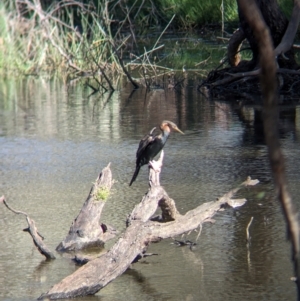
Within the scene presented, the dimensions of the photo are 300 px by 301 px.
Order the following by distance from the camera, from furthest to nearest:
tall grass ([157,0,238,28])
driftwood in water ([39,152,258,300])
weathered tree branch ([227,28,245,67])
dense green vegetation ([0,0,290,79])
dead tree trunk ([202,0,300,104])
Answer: tall grass ([157,0,238,28]) < dense green vegetation ([0,0,290,79]) < weathered tree branch ([227,28,245,67]) < dead tree trunk ([202,0,300,104]) < driftwood in water ([39,152,258,300])

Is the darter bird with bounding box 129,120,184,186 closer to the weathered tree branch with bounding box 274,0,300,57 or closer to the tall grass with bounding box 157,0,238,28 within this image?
the weathered tree branch with bounding box 274,0,300,57

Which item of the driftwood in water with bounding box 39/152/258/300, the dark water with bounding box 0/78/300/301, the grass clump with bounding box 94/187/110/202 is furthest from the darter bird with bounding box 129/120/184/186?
the grass clump with bounding box 94/187/110/202

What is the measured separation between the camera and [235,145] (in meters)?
7.75

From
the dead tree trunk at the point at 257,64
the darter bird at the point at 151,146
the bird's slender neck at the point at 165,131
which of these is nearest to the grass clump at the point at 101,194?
the darter bird at the point at 151,146

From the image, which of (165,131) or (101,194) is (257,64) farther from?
(101,194)

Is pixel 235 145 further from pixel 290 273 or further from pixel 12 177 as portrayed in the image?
pixel 290 273

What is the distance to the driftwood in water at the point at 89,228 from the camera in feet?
14.6

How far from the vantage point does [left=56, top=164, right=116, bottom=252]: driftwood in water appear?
4.46 metres

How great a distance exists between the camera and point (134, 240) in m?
3.87

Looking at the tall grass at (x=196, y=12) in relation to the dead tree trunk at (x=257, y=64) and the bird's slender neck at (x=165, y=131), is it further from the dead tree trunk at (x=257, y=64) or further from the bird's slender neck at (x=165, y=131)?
the bird's slender neck at (x=165, y=131)

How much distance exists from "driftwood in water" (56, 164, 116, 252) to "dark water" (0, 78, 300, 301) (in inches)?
5.1

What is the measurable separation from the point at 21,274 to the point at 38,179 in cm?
249

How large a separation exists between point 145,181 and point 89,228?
6.09 feet

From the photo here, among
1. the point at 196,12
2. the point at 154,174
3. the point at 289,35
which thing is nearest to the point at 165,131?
the point at 154,174
